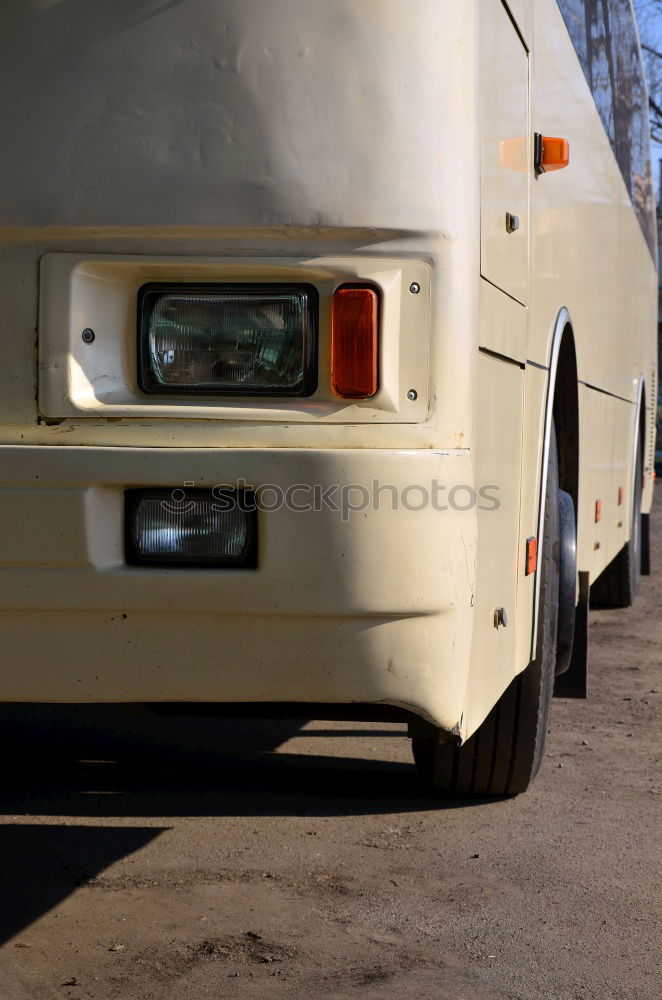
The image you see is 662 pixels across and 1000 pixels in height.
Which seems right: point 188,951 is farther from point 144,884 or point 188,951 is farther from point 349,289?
point 349,289

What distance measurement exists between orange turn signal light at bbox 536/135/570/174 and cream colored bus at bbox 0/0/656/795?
0.94m

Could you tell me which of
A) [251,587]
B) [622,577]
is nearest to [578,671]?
[251,587]

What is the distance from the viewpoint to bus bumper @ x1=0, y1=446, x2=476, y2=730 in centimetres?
252

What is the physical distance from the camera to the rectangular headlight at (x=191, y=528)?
2525 millimetres

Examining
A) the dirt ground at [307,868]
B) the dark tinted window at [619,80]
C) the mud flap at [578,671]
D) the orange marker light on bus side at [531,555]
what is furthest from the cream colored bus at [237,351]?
the mud flap at [578,671]

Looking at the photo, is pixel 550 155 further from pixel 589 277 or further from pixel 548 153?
pixel 589 277

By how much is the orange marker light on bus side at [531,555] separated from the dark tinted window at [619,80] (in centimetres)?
190

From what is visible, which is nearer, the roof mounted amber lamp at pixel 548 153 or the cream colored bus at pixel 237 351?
the cream colored bus at pixel 237 351

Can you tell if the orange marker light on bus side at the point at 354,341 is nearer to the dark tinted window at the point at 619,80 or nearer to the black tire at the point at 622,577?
the dark tinted window at the point at 619,80

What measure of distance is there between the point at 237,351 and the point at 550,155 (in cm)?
144

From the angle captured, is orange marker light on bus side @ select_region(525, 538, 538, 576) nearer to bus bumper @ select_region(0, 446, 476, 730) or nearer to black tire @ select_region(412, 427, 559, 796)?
black tire @ select_region(412, 427, 559, 796)

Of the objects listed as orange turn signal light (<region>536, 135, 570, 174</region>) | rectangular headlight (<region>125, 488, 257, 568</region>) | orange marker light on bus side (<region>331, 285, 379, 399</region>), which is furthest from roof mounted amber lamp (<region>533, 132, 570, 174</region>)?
rectangular headlight (<region>125, 488, 257, 568</region>)

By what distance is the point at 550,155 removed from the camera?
3.60 m

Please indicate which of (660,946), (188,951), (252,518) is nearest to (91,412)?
(252,518)
